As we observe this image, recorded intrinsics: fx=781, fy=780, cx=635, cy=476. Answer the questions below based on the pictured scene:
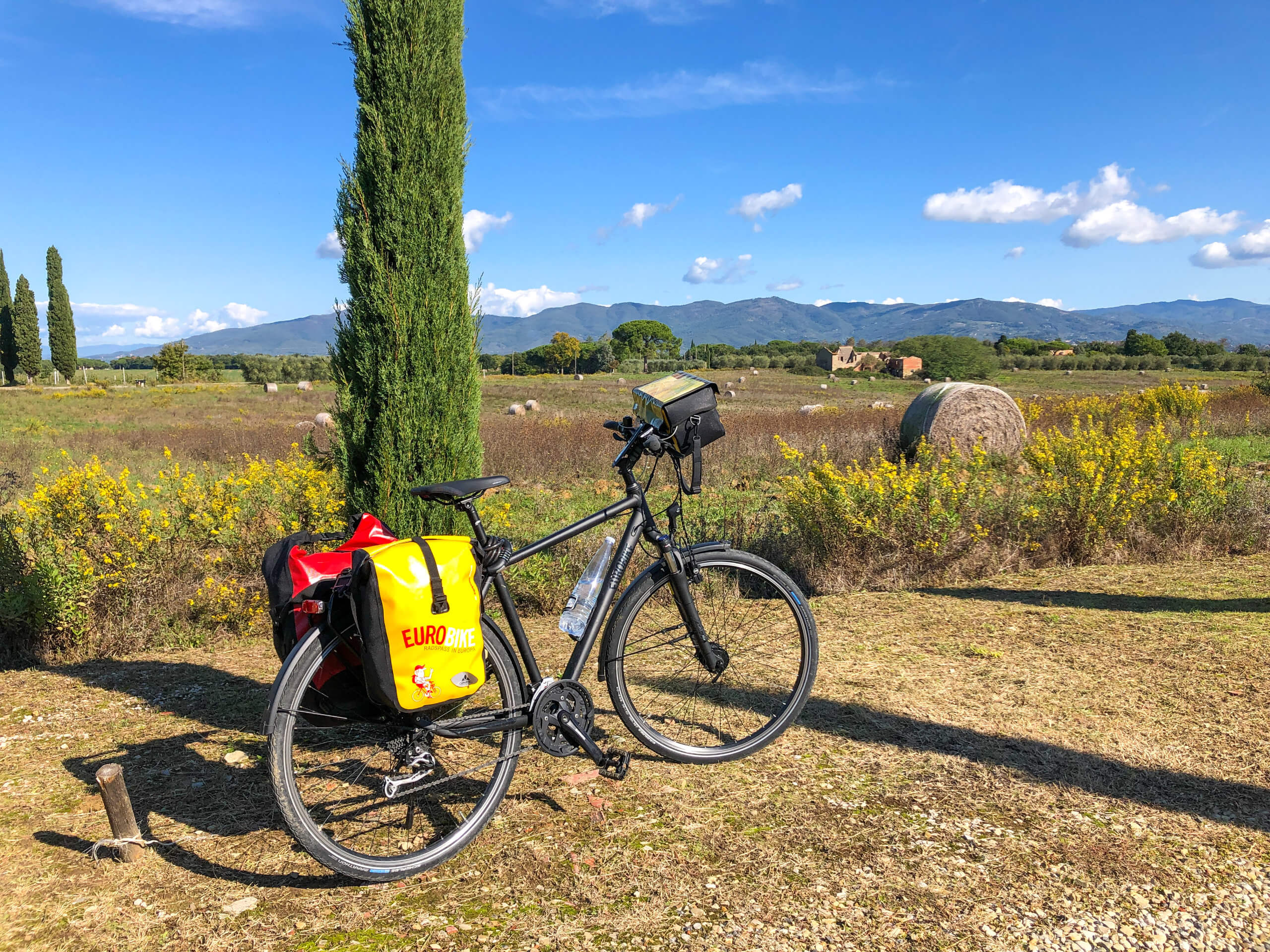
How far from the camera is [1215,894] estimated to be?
259 centimetres

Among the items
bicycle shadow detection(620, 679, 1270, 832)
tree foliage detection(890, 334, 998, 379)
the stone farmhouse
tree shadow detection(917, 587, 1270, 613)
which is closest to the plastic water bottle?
bicycle shadow detection(620, 679, 1270, 832)

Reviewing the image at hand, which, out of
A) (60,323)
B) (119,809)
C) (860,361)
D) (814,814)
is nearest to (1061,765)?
(814,814)

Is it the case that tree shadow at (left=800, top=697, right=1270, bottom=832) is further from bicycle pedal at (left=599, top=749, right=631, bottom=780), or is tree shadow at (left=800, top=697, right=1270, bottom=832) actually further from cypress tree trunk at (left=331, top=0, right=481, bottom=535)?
cypress tree trunk at (left=331, top=0, right=481, bottom=535)

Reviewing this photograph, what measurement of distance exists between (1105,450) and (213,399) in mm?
37316

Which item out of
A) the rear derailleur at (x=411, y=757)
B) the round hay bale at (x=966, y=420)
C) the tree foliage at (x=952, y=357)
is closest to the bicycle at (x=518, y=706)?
the rear derailleur at (x=411, y=757)

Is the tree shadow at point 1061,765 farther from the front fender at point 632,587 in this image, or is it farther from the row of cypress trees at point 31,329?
the row of cypress trees at point 31,329

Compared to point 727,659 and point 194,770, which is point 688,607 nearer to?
point 727,659

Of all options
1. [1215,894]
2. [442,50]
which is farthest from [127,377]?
[1215,894]

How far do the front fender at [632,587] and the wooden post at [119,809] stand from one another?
5.82ft

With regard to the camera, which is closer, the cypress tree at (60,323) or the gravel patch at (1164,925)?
the gravel patch at (1164,925)

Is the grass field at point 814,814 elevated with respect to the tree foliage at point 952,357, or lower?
lower

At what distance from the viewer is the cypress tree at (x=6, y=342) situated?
5781 cm

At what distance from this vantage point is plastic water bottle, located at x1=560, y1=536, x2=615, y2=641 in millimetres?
3295

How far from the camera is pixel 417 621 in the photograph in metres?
2.55
